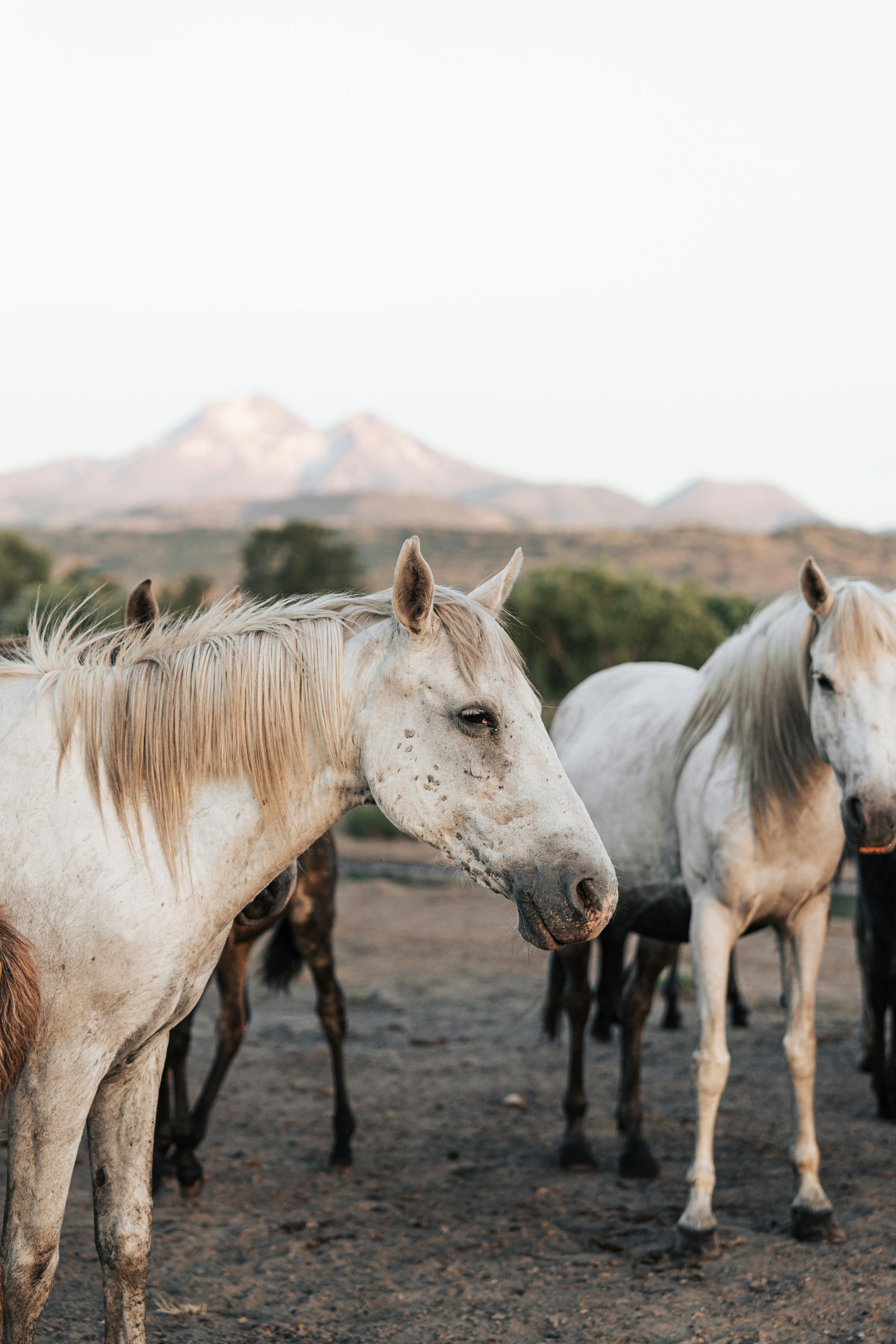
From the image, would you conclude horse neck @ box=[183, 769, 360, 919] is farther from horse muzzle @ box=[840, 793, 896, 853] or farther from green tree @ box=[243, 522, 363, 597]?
green tree @ box=[243, 522, 363, 597]

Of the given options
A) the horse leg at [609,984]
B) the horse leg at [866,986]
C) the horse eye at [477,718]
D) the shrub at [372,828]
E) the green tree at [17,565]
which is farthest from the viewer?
the green tree at [17,565]

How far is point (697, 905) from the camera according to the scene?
4.49 metres

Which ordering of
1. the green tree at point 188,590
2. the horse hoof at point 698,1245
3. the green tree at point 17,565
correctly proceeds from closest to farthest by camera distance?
the horse hoof at point 698,1245
the green tree at point 188,590
the green tree at point 17,565

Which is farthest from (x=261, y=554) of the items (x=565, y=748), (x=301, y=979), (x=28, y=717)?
(x=28, y=717)

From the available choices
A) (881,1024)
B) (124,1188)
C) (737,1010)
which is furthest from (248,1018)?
(737,1010)

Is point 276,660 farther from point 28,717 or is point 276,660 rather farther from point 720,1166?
point 720,1166

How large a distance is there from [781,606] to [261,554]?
38378mm

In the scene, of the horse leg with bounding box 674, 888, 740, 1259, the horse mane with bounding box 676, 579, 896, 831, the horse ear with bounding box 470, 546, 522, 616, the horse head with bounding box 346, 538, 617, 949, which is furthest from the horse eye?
the horse leg with bounding box 674, 888, 740, 1259

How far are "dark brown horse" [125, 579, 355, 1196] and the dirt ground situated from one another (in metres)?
0.17

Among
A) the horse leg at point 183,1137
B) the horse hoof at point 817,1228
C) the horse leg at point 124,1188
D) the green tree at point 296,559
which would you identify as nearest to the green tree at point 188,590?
the green tree at point 296,559

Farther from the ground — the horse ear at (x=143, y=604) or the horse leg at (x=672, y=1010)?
the horse ear at (x=143, y=604)

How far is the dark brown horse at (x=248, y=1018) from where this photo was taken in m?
5.01

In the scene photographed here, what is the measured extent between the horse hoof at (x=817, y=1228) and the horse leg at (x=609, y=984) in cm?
175

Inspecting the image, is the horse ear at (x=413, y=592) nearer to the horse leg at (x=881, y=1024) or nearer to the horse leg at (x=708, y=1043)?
the horse leg at (x=708, y=1043)
